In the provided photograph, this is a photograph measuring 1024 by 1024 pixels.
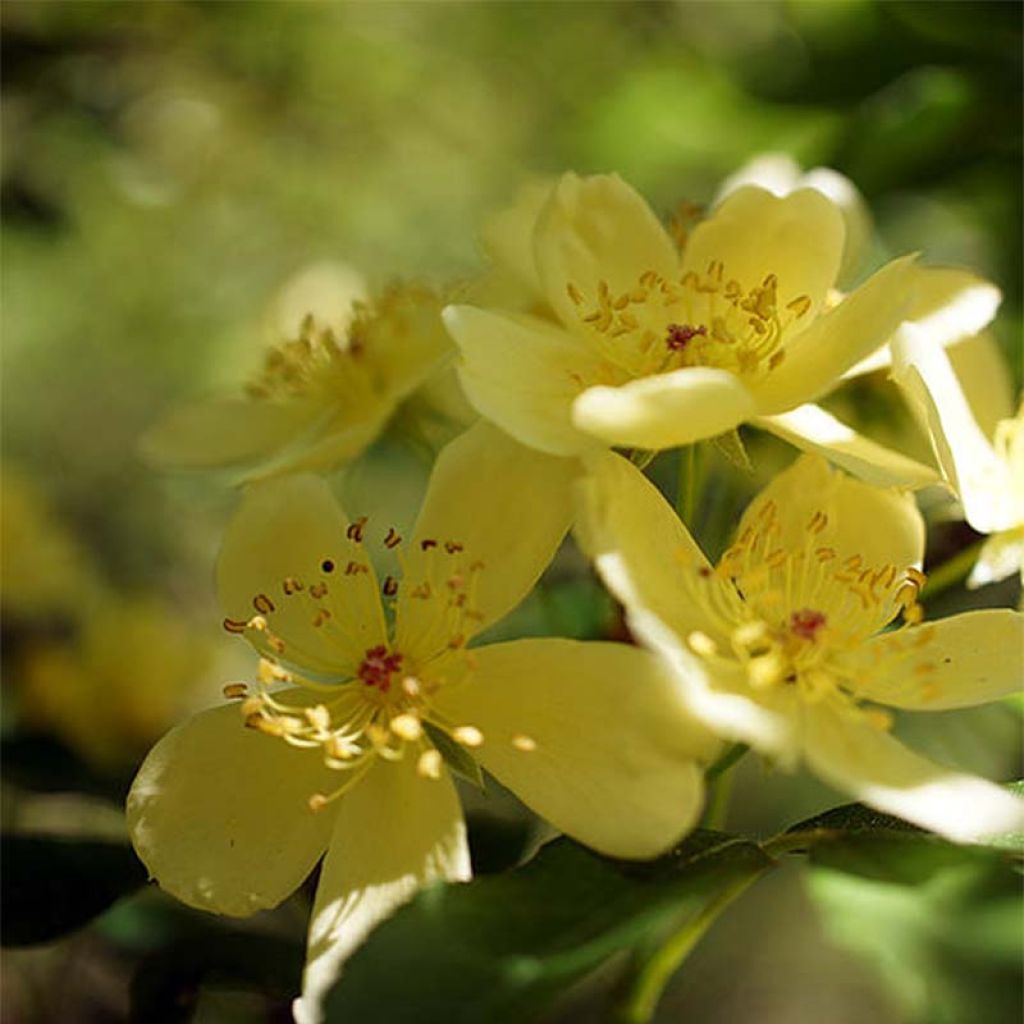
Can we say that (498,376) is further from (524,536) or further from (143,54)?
(143,54)

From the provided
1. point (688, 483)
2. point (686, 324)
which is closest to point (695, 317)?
point (686, 324)

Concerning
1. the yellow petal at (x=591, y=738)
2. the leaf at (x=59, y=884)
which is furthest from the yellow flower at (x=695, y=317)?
the leaf at (x=59, y=884)

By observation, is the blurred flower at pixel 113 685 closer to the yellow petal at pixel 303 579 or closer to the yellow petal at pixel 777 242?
the yellow petal at pixel 303 579

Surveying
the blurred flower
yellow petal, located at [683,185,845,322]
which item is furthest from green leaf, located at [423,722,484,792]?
the blurred flower

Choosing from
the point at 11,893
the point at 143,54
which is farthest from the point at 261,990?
the point at 143,54

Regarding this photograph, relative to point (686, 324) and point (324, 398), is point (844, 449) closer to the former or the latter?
point (686, 324)

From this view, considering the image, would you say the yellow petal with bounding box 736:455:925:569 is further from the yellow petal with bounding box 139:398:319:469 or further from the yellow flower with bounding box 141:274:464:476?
the yellow petal with bounding box 139:398:319:469
